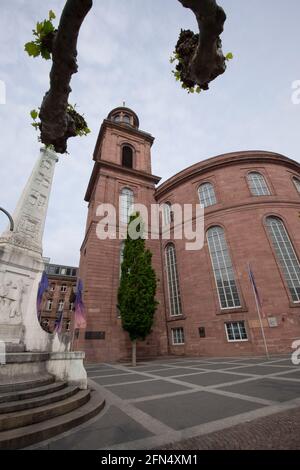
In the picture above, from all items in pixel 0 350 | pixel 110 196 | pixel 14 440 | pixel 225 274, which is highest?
pixel 110 196

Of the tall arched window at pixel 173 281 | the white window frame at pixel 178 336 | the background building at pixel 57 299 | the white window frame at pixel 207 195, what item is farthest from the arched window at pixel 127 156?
the background building at pixel 57 299

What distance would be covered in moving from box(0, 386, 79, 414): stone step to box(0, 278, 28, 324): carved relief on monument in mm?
2205

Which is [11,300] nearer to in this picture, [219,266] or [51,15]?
[51,15]

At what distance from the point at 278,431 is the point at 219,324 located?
535 inches

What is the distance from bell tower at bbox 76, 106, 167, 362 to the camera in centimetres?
1572

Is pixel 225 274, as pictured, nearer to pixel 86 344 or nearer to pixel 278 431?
pixel 86 344

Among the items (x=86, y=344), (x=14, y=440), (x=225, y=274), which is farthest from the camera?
(x=225, y=274)

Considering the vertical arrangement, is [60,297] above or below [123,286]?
above

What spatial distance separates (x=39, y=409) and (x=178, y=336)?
16287mm

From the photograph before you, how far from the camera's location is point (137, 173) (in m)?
24.8

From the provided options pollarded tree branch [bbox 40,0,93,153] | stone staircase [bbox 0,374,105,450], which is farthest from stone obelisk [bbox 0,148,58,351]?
pollarded tree branch [bbox 40,0,93,153]

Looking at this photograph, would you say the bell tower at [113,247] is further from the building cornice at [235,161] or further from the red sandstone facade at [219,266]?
the building cornice at [235,161]

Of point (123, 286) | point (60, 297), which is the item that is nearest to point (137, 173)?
point (123, 286)

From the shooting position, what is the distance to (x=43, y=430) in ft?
11.3
